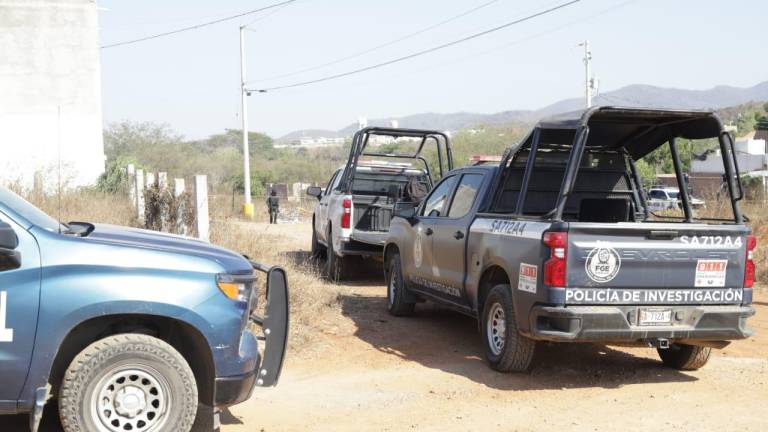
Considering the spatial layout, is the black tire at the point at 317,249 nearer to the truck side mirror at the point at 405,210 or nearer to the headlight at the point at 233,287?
the truck side mirror at the point at 405,210

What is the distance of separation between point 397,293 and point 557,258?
159 inches

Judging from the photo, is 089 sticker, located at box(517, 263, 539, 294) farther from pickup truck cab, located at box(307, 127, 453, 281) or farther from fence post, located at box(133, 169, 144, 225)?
fence post, located at box(133, 169, 144, 225)

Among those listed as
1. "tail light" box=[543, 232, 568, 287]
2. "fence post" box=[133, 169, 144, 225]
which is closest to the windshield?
"tail light" box=[543, 232, 568, 287]

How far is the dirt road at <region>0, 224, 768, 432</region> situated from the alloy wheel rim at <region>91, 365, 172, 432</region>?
1.00 meters

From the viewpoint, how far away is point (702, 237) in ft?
24.4

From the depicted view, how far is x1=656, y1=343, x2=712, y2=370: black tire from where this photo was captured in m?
8.09

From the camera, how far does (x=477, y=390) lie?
24.6ft

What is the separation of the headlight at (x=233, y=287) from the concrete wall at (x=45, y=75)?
94.3ft

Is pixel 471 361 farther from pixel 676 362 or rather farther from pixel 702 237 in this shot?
pixel 702 237

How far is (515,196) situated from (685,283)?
2.19 metres

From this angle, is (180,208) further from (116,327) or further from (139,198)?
(116,327)

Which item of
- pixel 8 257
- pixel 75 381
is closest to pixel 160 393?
pixel 75 381

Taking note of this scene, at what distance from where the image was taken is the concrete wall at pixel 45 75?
33.0m

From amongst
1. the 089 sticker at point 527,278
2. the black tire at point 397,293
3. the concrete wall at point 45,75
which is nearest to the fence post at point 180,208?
the black tire at point 397,293
